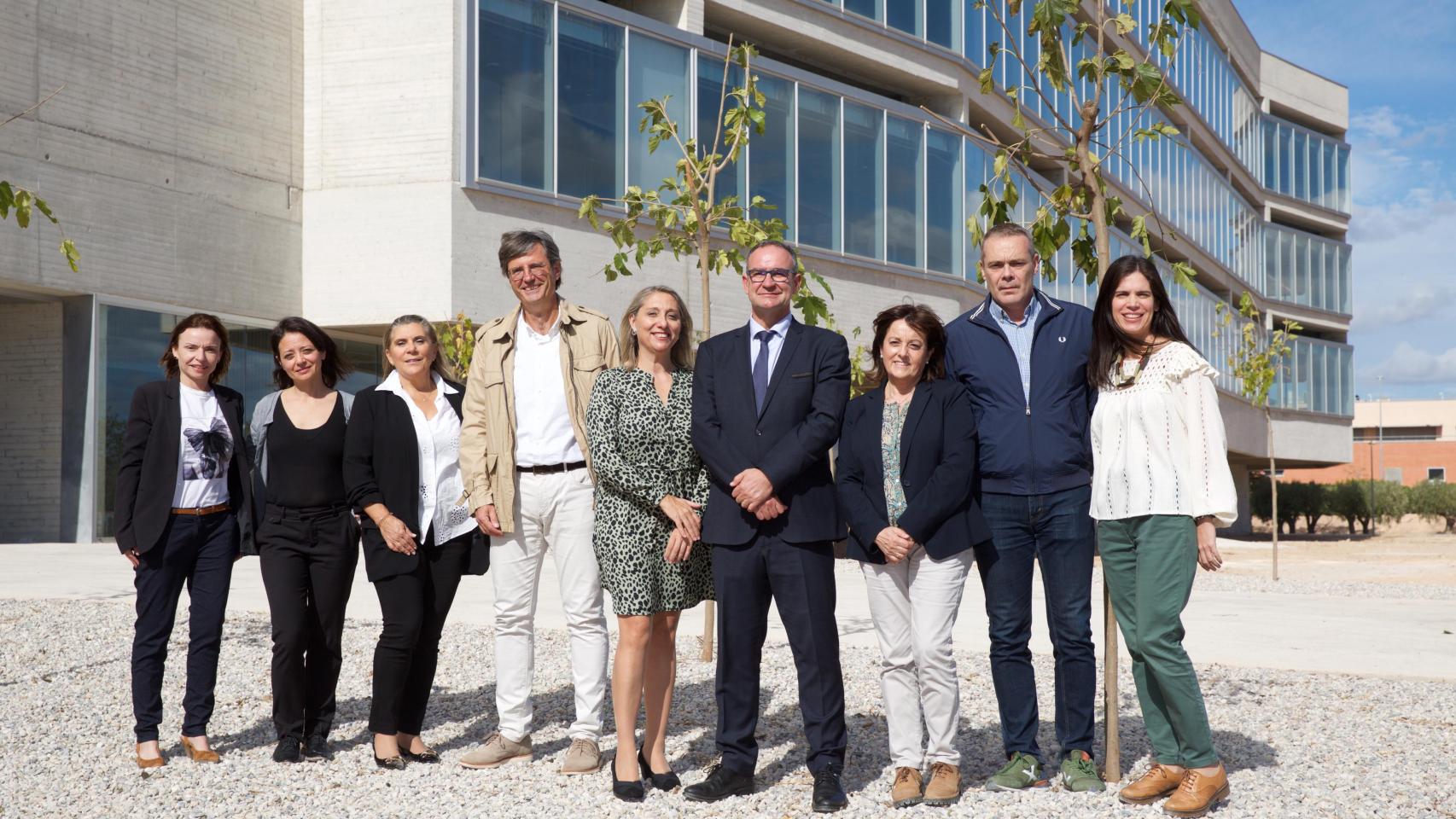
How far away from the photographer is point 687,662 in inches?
320

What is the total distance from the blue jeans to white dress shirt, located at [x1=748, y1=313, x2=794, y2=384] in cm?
98

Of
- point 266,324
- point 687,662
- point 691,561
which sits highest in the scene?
point 266,324

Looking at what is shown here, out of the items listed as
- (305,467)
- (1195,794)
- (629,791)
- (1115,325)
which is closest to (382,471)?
(305,467)

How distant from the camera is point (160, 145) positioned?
62.7ft

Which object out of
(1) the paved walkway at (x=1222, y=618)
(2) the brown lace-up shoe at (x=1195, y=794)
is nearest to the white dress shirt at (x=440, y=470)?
(2) the brown lace-up shoe at (x=1195, y=794)

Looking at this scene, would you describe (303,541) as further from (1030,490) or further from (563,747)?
(1030,490)

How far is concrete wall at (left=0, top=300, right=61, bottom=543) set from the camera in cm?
1872

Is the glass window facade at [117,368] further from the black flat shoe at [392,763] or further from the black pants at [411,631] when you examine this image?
the black flat shoe at [392,763]

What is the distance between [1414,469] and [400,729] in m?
86.5

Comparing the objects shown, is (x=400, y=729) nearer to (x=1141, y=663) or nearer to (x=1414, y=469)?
(x=1141, y=663)

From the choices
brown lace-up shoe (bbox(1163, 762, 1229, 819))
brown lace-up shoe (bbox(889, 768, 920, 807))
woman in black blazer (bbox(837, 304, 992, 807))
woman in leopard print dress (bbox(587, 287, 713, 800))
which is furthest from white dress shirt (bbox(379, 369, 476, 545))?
brown lace-up shoe (bbox(1163, 762, 1229, 819))

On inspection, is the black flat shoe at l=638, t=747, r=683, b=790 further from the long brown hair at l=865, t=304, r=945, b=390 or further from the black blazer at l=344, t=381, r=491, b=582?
the long brown hair at l=865, t=304, r=945, b=390

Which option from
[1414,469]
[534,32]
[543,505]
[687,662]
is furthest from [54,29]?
[1414,469]

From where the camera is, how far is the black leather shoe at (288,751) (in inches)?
219
